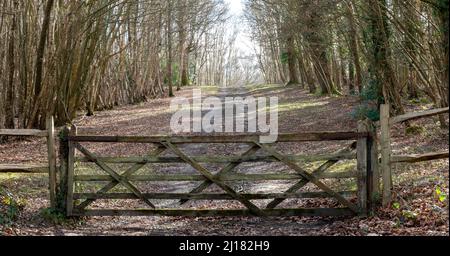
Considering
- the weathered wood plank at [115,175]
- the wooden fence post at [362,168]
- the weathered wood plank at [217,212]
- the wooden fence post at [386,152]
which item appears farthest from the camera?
the weathered wood plank at [115,175]

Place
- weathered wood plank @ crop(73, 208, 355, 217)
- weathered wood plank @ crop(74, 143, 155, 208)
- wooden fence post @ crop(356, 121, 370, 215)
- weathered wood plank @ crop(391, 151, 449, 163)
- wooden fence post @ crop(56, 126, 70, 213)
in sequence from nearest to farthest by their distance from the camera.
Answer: weathered wood plank @ crop(391, 151, 449, 163) → wooden fence post @ crop(356, 121, 370, 215) → weathered wood plank @ crop(73, 208, 355, 217) → weathered wood plank @ crop(74, 143, 155, 208) → wooden fence post @ crop(56, 126, 70, 213)

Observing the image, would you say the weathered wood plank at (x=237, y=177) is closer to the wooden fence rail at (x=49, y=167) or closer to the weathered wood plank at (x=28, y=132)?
the wooden fence rail at (x=49, y=167)

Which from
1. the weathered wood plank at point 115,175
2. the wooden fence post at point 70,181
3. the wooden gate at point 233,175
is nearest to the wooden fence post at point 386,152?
the wooden gate at point 233,175

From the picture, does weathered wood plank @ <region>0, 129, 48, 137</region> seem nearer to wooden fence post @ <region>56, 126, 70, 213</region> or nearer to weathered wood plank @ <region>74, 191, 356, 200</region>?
wooden fence post @ <region>56, 126, 70, 213</region>

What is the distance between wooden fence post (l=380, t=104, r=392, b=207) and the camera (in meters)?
8.70

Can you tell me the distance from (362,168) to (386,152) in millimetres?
447

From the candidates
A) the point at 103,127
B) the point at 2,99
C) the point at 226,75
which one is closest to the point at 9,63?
the point at 2,99

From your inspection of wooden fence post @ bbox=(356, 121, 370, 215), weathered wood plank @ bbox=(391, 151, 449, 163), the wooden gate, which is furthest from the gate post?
weathered wood plank @ bbox=(391, 151, 449, 163)

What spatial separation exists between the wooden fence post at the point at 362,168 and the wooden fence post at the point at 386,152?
0.26 m

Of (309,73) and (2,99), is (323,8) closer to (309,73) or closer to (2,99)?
(2,99)

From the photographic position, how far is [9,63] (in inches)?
797

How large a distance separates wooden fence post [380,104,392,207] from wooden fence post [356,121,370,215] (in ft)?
0.85

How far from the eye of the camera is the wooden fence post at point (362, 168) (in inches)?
348

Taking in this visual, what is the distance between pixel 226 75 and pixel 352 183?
117 m
